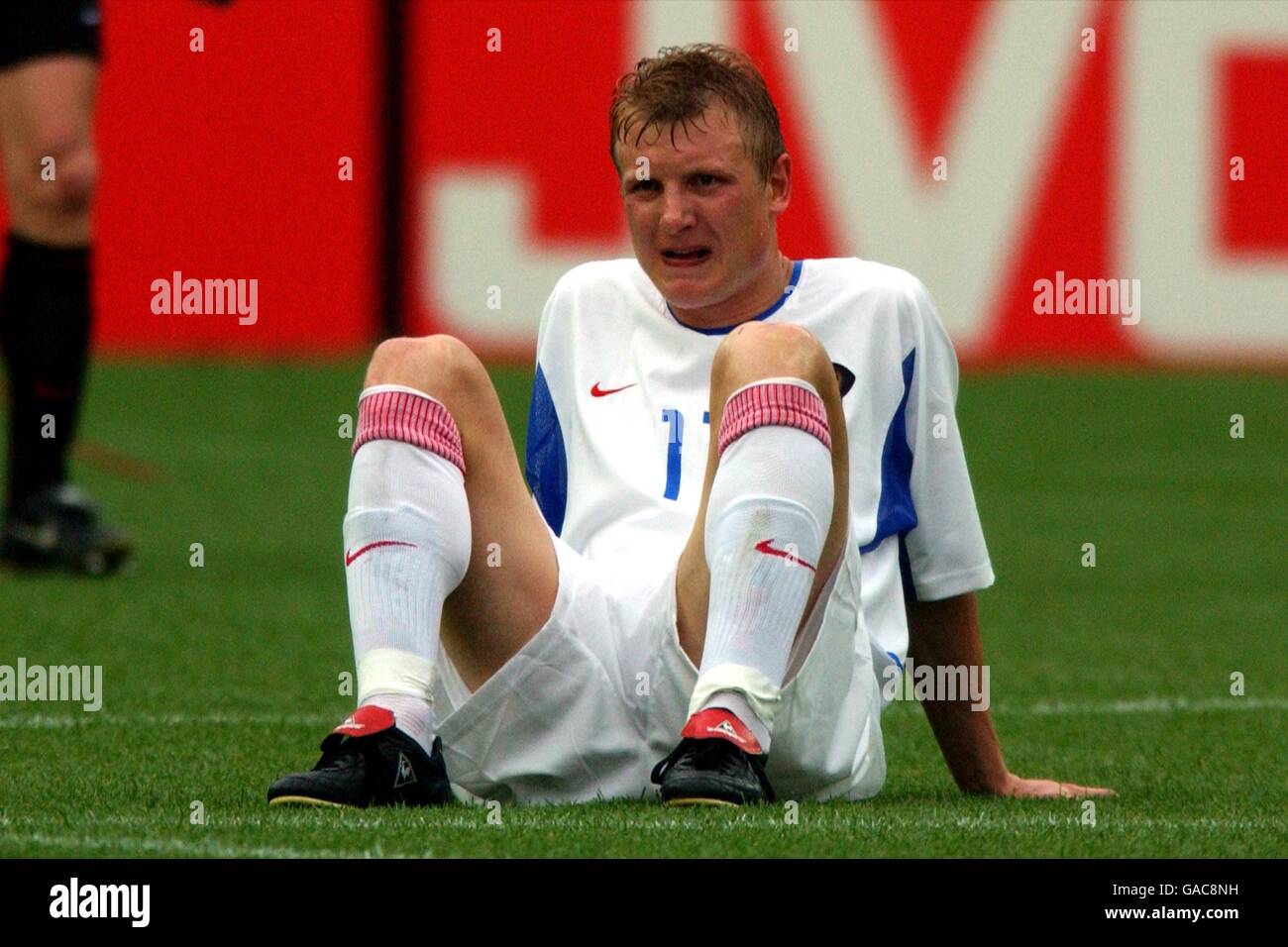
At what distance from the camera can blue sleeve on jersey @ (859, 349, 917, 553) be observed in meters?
3.17

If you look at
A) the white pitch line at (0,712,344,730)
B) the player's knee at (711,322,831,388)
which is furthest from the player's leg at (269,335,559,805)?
the white pitch line at (0,712,344,730)

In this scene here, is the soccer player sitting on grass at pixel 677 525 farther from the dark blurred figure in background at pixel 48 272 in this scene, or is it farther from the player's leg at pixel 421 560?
the dark blurred figure in background at pixel 48 272

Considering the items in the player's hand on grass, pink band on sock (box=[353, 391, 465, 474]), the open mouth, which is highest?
the open mouth

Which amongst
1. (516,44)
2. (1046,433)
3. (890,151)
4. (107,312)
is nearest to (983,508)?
(1046,433)

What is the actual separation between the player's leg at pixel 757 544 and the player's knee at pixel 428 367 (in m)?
0.33

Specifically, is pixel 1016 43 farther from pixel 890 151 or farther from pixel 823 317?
pixel 823 317

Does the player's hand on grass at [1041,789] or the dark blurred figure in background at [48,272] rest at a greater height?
the dark blurred figure in background at [48,272]

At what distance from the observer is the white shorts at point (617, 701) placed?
2953 mm

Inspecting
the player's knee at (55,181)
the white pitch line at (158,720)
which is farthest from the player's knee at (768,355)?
the player's knee at (55,181)

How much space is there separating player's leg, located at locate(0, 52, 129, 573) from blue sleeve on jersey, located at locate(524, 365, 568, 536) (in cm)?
323

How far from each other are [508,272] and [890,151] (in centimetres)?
201

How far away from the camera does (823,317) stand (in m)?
3.19

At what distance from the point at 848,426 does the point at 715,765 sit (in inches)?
22.6

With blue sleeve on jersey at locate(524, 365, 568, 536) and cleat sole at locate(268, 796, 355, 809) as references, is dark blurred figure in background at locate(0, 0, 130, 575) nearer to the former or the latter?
blue sleeve on jersey at locate(524, 365, 568, 536)
